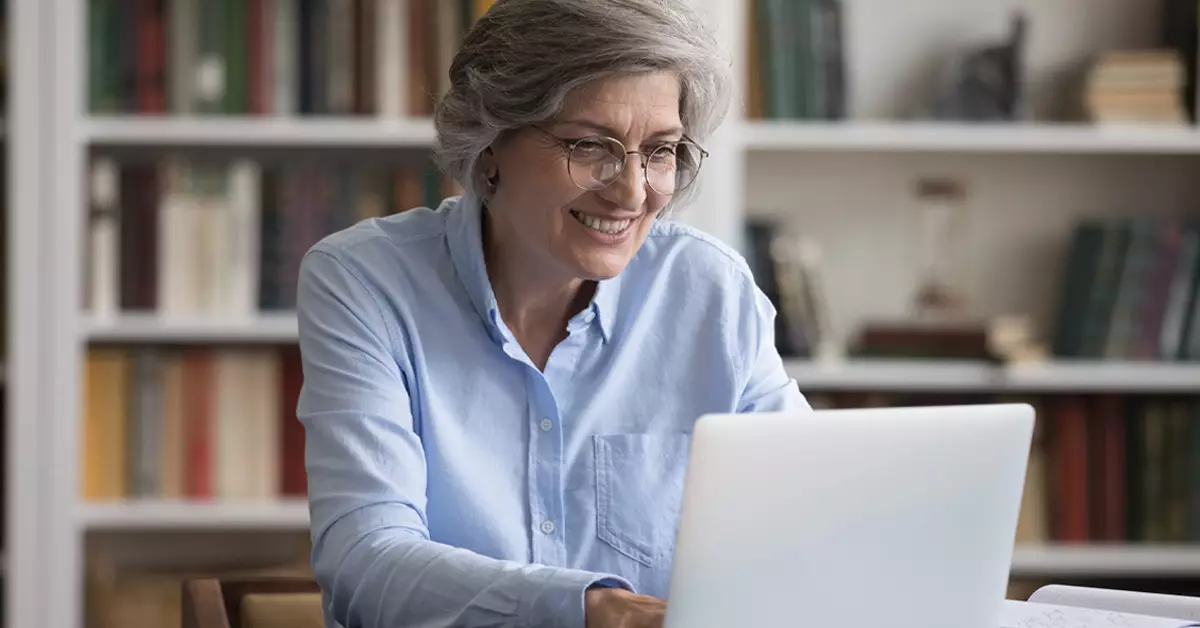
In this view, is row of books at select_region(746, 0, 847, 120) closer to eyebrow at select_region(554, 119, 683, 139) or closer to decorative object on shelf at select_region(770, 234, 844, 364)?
decorative object on shelf at select_region(770, 234, 844, 364)

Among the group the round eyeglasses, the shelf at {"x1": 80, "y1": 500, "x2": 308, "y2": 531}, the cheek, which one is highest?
the round eyeglasses

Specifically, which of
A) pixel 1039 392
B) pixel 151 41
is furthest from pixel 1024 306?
pixel 151 41

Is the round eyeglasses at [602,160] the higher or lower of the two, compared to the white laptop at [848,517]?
higher

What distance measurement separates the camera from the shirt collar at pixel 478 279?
141 centimetres

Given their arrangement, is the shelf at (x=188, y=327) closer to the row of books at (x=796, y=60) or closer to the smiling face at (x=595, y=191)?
the row of books at (x=796, y=60)

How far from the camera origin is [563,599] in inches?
39.4

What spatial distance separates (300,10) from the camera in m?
2.58

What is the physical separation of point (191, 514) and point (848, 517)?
193 cm

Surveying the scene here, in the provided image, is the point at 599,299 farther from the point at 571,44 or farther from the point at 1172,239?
the point at 1172,239

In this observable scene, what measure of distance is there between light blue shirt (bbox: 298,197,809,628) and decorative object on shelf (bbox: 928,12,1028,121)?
4.05 feet

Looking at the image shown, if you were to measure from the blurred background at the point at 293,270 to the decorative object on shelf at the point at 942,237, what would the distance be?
0.32 feet

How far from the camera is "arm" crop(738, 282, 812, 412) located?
1480mm

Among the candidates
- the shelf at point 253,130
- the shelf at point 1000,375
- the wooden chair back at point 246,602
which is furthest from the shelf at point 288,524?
the wooden chair back at point 246,602

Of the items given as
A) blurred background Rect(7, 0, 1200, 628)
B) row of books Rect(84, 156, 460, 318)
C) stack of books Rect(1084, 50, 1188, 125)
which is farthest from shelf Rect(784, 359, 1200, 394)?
row of books Rect(84, 156, 460, 318)
